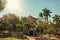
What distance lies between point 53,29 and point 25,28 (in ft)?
32.3

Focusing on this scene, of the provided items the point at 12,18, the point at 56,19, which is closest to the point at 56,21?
the point at 56,19

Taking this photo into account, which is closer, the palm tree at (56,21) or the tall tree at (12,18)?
the palm tree at (56,21)

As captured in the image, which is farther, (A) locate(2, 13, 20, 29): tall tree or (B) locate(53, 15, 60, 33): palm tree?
(A) locate(2, 13, 20, 29): tall tree

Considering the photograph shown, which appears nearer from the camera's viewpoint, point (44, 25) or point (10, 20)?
point (44, 25)

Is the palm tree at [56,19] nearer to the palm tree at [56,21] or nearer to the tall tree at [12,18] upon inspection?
the palm tree at [56,21]

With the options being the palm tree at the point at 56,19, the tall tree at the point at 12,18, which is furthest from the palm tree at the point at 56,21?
the tall tree at the point at 12,18

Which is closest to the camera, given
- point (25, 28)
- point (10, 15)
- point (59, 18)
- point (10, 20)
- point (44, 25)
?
point (25, 28)

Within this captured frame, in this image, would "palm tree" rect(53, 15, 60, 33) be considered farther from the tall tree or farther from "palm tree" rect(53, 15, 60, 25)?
the tall tree

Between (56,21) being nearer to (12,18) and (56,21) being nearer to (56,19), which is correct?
(56,19)

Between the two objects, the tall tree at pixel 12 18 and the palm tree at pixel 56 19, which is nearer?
the palm tree at pixel 56 19

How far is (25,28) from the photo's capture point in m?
55.1

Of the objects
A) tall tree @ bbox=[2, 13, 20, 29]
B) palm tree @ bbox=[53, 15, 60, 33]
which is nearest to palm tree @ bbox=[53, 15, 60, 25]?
palm tree @ bbox=[53, 15, 60, 33]

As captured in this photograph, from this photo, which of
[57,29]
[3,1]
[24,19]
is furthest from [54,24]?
[3,1]

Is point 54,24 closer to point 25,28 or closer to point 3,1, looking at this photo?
point 25,28
